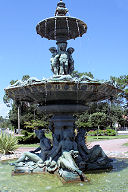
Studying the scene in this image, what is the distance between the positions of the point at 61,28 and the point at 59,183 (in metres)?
5.05

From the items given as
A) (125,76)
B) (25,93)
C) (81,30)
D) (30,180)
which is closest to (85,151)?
(30,180)

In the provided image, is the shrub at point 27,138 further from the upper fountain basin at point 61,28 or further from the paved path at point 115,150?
the upper fountain basin at point 61,28

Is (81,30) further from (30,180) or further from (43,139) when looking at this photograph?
(30,180)

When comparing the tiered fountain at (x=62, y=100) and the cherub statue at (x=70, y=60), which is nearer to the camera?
the tiered fountain at (x=62, y=100)

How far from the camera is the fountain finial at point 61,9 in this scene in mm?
7903

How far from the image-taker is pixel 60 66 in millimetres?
7531

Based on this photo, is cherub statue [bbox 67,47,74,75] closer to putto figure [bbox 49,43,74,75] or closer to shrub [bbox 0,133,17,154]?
putto figure [bbox 49,43,74,75]

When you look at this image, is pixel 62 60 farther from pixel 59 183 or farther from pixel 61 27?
pixel 59 183

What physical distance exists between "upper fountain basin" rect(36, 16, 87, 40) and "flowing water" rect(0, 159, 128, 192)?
4745mm

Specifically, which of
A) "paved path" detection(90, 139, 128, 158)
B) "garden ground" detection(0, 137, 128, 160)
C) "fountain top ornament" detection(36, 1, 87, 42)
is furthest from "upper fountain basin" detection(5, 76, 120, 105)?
"paved path" detection(90, 139, 128, 158)

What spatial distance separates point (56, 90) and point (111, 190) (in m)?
2.73

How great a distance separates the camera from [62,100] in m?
6.91

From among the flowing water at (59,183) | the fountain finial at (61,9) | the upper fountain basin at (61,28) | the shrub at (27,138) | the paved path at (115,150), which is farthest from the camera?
the shrub at (27,138)

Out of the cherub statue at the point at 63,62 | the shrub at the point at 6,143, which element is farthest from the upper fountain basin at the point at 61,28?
the shrub at the point at 6,143
